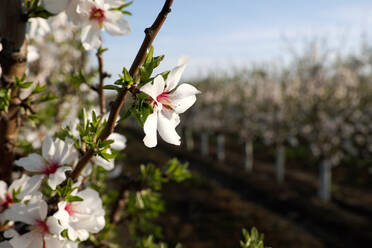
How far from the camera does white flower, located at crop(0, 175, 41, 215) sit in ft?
3.35

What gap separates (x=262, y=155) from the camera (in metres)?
15.4

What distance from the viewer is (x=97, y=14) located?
1.08 m

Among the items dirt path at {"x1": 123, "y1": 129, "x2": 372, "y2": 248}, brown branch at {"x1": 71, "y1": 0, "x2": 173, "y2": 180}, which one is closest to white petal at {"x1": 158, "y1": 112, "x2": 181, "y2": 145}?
brown branch at {"x1": 71, "y1": 0, "x2": 173, "y2": 180}

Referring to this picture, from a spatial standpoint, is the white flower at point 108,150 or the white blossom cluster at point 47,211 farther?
the white flower at point 108,150

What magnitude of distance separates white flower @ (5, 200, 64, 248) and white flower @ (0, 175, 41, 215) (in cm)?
6

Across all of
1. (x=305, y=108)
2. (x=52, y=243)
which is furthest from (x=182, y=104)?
(x=305, y=108)

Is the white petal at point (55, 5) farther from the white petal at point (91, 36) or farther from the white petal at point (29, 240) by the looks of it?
the white petal at point (29, 240)

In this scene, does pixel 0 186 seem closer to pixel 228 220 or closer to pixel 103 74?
pixel 103 74

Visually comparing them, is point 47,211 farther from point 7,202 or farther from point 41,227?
point 7,202

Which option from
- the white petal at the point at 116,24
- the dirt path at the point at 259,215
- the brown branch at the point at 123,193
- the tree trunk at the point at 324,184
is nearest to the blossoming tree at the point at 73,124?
the white petal at the point at 116,24

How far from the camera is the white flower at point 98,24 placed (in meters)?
1.07

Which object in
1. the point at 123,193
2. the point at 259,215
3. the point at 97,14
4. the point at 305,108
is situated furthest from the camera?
the point at 305,108

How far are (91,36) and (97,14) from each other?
0.08 m

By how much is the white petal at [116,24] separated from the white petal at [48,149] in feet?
1.48
